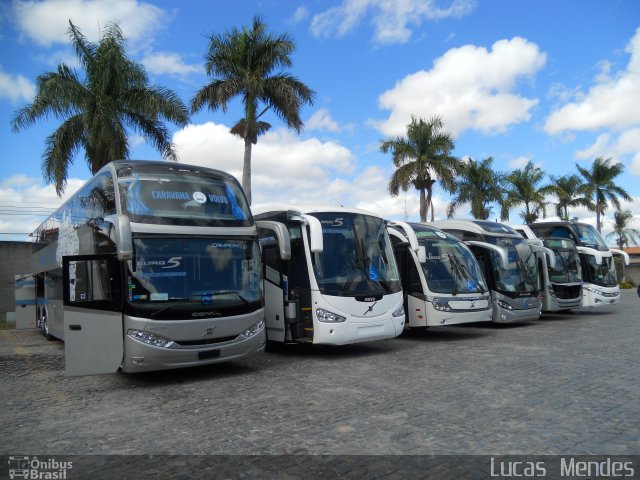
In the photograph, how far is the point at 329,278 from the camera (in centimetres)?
1057

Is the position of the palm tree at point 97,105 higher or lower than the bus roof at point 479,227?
higher

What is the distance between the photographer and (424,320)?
12.8m

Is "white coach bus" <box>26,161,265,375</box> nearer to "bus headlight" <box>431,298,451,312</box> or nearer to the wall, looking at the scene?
"bus headlight" <box>431,298,451,312</box>

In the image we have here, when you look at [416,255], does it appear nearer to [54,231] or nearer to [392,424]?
[392,424]

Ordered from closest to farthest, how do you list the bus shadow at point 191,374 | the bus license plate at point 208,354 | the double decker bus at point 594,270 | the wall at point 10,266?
the bus license plate at point 208,354 < the bus shadow at point 191,374 < the double decker bus at point 594,270 < the wall at point 10,266

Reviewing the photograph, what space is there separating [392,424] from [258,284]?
4.23 m

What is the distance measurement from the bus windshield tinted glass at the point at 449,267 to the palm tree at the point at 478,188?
79.1ft

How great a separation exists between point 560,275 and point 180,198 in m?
14.5

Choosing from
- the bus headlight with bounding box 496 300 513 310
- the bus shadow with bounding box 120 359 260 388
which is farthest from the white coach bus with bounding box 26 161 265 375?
the bus headlight with bounding box 496 300 513 310

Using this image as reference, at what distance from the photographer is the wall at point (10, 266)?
24.1 meters

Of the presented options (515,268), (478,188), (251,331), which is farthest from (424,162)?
(251,331)

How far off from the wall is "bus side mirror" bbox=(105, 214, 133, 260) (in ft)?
63.9

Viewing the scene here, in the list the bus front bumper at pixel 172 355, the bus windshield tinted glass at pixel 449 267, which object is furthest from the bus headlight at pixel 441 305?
the bus front bumper at pixel 172 355

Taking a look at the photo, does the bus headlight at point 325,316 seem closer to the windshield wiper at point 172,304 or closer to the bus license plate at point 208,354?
the bus license plate at point 208,354
